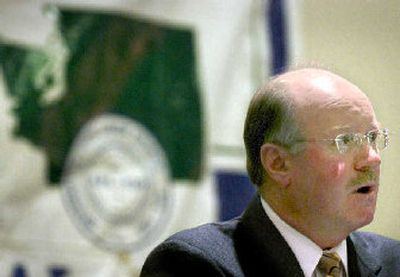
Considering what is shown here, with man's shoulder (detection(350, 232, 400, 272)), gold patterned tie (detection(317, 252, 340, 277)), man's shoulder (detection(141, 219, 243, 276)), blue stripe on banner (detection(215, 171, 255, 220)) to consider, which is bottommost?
blue stripe on banner (detection(215, 171, 255, 220))

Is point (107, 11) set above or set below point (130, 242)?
above

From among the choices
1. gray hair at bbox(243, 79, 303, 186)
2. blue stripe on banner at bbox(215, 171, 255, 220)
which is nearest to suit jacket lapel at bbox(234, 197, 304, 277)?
gray hair at bbox(243, 79, 303, 186)

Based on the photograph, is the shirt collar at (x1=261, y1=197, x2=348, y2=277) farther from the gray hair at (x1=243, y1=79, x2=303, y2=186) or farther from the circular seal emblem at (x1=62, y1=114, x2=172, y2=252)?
the circular seal emblem at (x1=62, y1=114, x2=172, y2=252)

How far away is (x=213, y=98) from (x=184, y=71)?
13 cm

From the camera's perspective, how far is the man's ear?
5.11 ft

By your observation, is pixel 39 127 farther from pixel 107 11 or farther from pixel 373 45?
pixel 373 45

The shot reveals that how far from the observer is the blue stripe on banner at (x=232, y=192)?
8.97ft

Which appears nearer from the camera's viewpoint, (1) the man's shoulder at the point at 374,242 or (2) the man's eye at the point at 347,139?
(2) the man's eye at the point at 347,139

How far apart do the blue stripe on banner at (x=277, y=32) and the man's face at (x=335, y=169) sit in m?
1.37

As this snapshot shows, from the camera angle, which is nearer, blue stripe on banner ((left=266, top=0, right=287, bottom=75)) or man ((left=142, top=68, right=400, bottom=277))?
man ((left=142, top=68, right=400, bottom=277))

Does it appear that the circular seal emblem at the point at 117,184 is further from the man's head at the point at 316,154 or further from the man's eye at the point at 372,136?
the man's eye at the point at 372,136

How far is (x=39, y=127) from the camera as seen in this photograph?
2375 millimetres

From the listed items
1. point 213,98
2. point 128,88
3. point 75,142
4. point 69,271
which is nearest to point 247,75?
point 213,98

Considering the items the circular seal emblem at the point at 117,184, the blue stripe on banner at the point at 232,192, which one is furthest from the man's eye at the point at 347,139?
the blue stripe on banner at the point at 232,192
